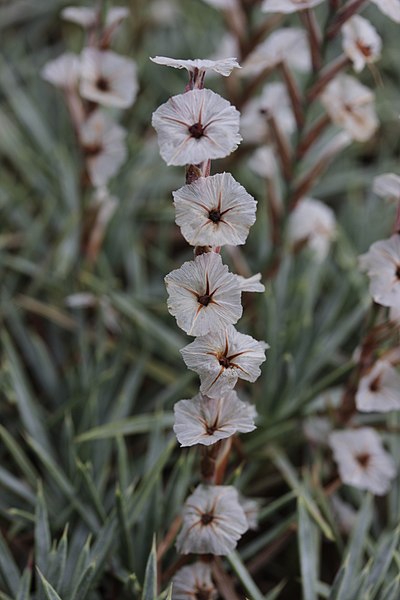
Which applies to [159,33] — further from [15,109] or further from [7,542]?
[7,542]

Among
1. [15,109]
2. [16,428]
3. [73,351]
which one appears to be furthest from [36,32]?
[16,428]

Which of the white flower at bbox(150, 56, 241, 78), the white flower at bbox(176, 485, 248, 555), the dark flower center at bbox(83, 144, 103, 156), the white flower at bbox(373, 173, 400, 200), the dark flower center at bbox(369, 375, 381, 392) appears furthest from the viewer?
the dark flower center at bbox(83, 144, 103, 156)

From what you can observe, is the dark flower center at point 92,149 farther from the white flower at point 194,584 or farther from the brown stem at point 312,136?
the white flower at point 194,584

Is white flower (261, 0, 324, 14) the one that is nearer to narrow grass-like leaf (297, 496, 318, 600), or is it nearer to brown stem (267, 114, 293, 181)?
brown stem (267, 114, 293, 181)

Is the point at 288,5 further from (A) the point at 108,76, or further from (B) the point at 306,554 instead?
(B) the point at 306,554

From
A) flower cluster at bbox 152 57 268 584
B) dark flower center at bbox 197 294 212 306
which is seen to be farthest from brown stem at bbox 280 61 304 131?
dark flower center at bbox 197 294 212 306
